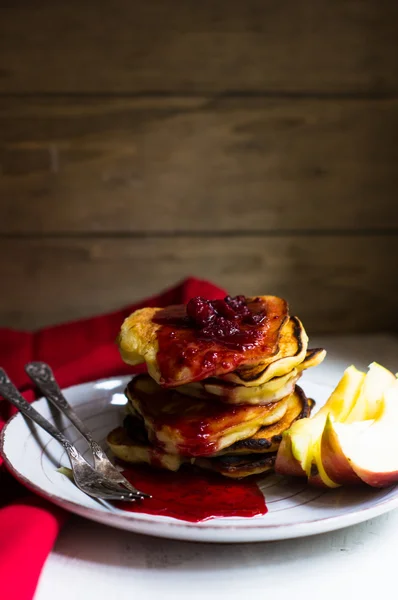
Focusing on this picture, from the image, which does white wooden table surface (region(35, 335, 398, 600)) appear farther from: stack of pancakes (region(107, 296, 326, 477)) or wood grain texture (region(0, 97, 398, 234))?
wood grain texture (region(0, 97, 398, 234))

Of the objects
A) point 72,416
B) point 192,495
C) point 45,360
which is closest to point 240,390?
point 192,495

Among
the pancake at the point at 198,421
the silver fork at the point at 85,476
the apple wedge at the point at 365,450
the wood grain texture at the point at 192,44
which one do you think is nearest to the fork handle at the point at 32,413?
the silver fork at the point at 85,476

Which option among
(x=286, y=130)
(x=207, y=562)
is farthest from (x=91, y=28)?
(x=207, y=562)

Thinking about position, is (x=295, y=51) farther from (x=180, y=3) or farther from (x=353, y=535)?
A: (x=353, y=535)

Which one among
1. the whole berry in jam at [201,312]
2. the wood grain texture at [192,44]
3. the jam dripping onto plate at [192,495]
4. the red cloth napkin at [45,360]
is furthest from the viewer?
the wood grain texture at [192,44]

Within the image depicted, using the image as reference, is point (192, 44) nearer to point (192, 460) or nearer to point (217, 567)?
point (192, 460)

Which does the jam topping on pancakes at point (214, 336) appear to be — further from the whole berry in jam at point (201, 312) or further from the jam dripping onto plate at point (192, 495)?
the jam dripping onto plate at point (192, 495)

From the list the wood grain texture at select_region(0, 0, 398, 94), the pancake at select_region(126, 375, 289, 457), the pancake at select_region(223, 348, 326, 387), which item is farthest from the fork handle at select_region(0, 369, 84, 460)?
the wood grain texture at select_region(0, 0, 398, 94)
